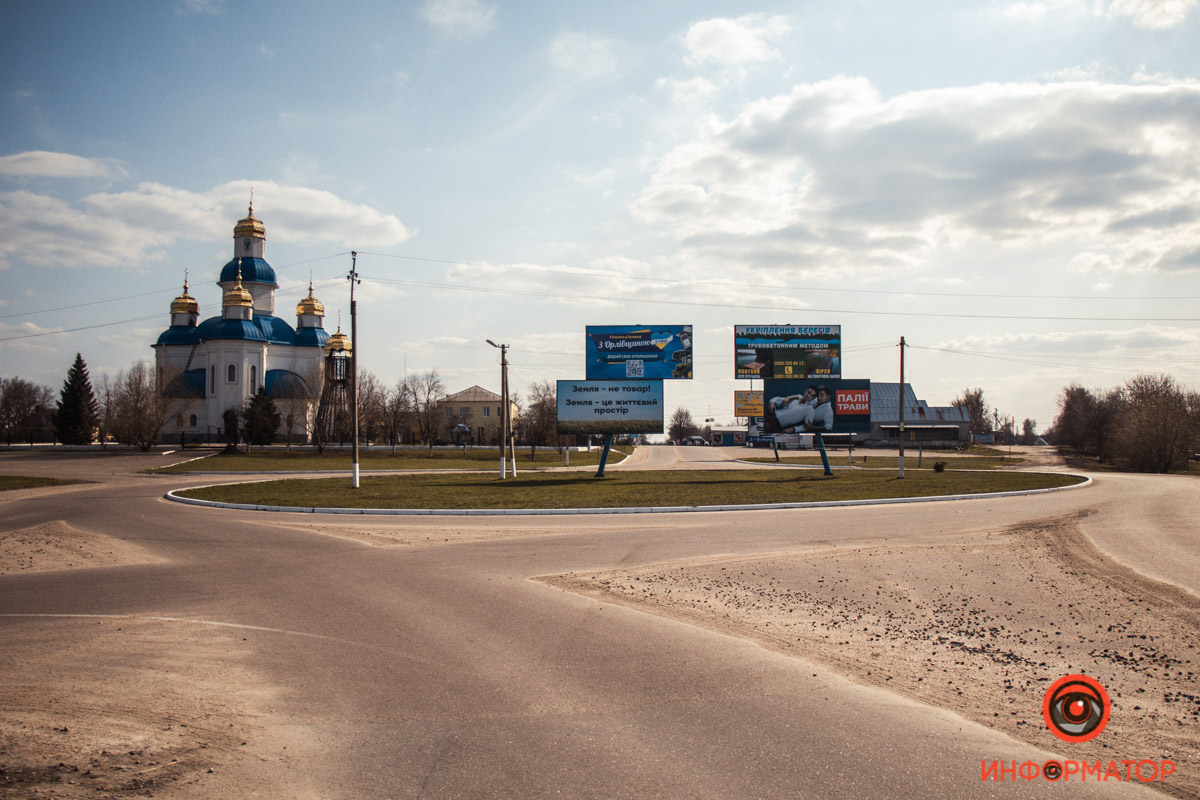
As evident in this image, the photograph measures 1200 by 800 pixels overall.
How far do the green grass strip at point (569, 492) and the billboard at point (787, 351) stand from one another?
1119 centimetres

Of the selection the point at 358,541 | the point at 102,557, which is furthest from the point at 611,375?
the point at 102,557

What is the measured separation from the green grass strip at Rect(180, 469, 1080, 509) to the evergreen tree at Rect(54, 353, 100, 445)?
62608 millimetres

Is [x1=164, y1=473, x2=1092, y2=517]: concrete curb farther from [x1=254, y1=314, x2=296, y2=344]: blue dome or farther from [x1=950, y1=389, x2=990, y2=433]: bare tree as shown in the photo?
[x1=950, y1=389, x2=990, y2=433]: bare tree

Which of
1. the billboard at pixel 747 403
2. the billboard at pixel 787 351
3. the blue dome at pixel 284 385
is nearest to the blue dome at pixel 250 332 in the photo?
the blue dome at pixel 284 385

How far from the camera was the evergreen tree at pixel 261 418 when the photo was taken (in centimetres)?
7194

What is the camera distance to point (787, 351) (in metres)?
43.2

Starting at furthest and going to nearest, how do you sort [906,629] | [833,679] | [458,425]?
[458,425]
[906,629]
[833,679]

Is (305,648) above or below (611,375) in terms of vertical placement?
below

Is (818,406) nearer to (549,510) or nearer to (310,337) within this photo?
(549,510)

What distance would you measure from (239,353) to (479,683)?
79.8 meters

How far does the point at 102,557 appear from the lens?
12.7 m

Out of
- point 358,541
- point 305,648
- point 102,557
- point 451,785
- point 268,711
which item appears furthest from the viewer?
point 358,541

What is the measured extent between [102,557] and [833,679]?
502 inches

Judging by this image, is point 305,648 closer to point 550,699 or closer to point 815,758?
point 550,699
